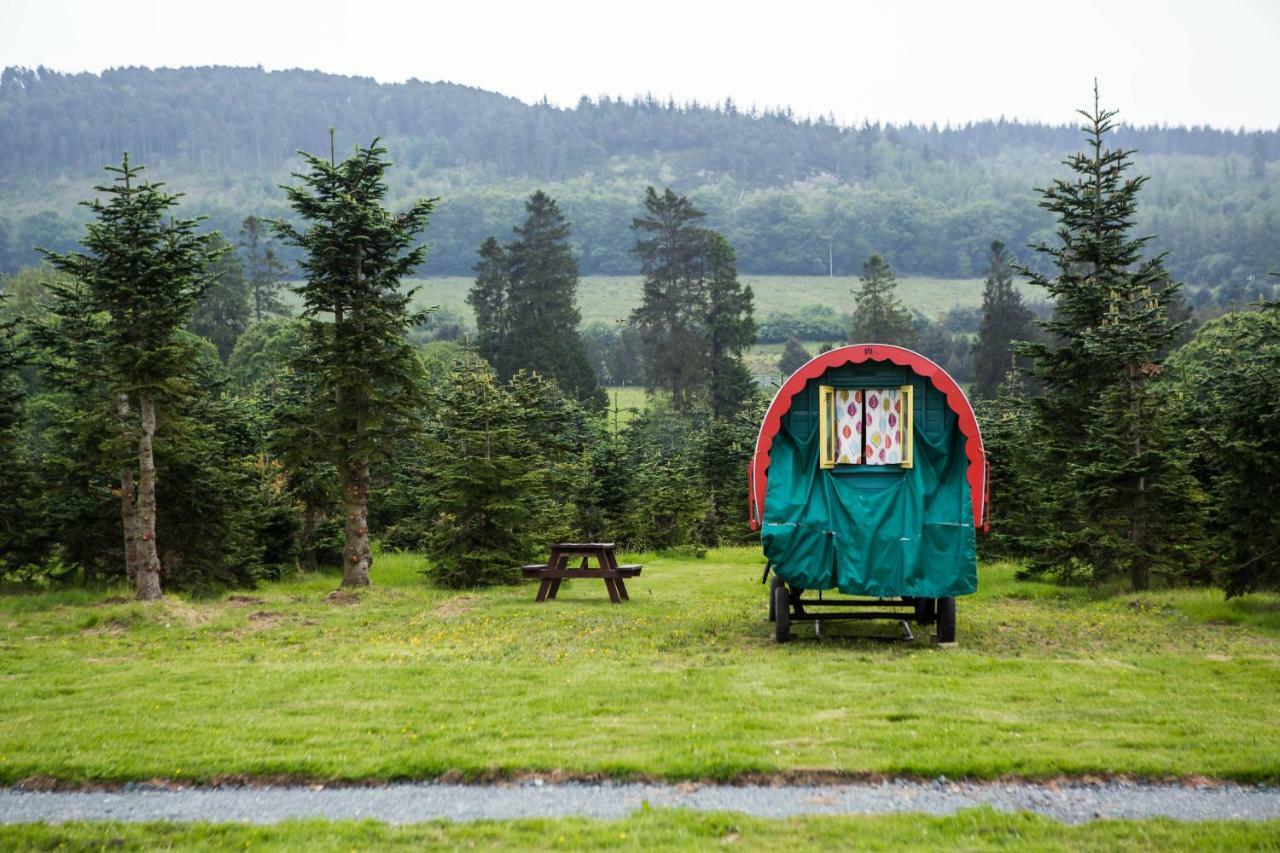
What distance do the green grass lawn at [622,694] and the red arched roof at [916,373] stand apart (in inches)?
90.2

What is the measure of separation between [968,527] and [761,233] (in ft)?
589

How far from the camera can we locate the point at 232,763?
906 centimetres

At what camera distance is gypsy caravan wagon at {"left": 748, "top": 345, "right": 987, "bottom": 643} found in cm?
1496

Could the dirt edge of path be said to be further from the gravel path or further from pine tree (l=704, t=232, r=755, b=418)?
pine tree (l=704, t=232, r=755, b=418)

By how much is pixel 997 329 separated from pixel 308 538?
6152 centimetres

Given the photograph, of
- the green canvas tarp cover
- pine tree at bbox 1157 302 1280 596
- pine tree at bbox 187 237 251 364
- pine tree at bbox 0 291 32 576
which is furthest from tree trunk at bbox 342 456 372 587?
pine tree at bbox 187 237 251 364

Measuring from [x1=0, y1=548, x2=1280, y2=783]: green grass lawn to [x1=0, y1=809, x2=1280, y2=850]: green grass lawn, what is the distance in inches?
44.0

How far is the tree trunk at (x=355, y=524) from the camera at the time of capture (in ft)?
80.4

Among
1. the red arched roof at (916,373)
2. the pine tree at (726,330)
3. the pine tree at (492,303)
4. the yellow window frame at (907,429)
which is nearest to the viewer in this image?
the red arched roof at (916,373)

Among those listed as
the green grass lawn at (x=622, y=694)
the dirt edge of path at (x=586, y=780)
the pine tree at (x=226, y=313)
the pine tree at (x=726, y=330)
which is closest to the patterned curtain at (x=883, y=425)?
the green grass lawn at (x=622, y=694)

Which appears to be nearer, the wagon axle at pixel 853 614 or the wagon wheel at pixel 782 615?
the wagon axle at pixel 853 614

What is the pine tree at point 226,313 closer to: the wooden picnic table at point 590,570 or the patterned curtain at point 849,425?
the wooden picnic table at point 590,570

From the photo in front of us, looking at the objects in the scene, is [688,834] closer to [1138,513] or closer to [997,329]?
[1138,513]

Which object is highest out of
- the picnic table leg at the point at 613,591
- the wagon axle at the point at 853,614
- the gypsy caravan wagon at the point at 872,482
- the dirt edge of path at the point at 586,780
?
the gypsy caravan wagon at the point at 872,482
